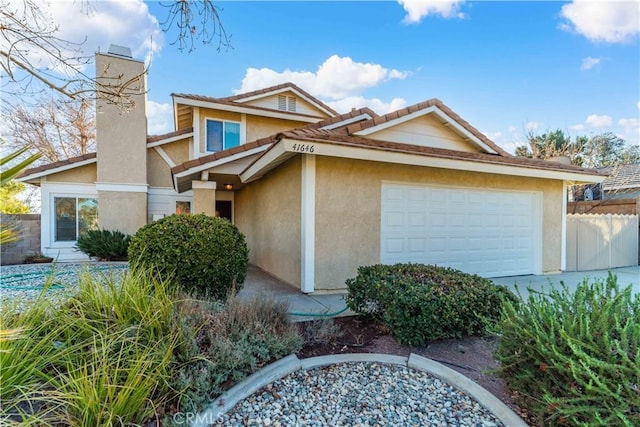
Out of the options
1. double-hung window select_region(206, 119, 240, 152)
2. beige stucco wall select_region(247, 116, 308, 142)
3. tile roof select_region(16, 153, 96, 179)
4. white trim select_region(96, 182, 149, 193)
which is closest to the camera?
tile roof select_region(16, 153, 96, 179)

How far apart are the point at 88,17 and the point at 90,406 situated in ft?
18.0

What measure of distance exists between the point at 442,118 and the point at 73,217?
13841mm

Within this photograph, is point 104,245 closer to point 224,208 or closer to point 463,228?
point 224,208

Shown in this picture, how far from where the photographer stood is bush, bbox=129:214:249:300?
492cm

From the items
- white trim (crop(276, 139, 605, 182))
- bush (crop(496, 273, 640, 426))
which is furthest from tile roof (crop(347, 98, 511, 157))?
bush (crop(496, 273, 640, 426))

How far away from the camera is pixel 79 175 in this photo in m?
11.9

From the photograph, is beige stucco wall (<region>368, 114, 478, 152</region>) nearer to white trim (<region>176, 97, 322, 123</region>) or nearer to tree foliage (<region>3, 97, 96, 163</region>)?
white trim (<region>176, 97, 322, 123</region>)

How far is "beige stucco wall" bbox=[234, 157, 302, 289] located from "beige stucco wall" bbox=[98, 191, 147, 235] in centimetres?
425

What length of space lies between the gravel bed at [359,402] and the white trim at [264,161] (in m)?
4.23

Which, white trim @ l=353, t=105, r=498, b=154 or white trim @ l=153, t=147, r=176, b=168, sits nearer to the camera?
white trim @ l=353, t=105, r=498, b=154

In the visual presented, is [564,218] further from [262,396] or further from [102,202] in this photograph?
[102,202]

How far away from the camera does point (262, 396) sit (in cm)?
300

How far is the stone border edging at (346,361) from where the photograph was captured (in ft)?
8.93

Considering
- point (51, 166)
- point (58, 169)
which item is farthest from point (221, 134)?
point (51, 166)
